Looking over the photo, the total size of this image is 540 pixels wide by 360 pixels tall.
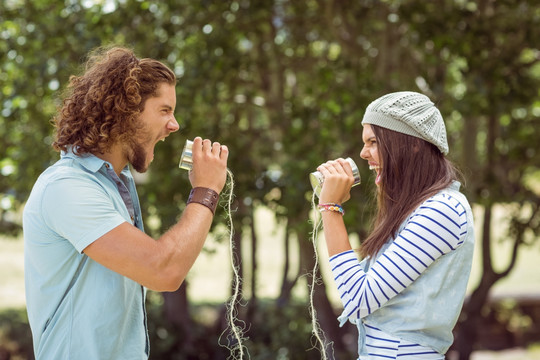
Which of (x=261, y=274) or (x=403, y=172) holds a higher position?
(x=403, y=172)

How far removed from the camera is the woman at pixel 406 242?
6.75ft

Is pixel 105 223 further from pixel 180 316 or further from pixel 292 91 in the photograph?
pixel 180 316

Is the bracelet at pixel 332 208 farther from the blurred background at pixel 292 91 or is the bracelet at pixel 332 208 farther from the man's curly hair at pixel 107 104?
the blurred background at pixel 292 91

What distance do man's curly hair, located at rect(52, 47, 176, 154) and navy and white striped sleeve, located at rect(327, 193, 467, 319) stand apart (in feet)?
2.85

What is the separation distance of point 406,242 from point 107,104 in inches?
40.2

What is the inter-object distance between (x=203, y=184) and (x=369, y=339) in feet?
2.38

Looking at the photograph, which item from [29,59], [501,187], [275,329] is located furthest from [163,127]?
[275,329]

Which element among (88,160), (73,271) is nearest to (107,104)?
(88,160)

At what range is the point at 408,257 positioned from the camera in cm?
205

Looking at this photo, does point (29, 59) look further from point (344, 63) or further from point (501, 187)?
point (501, 187)

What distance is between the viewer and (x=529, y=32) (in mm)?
5781

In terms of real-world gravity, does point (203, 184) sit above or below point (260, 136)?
above

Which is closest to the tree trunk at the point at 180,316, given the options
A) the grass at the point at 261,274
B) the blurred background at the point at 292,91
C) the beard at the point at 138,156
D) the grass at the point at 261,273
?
the blurred background at the point at 292,91

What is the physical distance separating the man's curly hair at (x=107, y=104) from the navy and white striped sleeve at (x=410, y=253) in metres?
0.87
